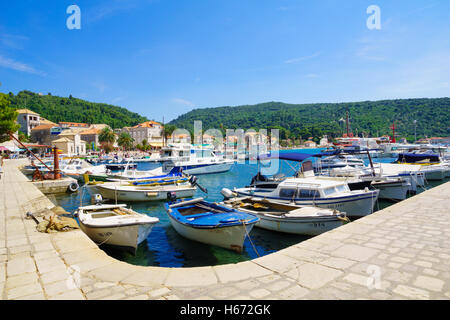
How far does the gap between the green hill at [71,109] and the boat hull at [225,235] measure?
166107 millimetres

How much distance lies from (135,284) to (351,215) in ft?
39.6

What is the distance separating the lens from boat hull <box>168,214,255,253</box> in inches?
376

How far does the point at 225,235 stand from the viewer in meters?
9.74

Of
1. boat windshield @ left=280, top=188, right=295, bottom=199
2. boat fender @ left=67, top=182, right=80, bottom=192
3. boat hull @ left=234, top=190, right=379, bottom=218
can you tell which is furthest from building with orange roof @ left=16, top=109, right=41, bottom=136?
boat hull @ left=234, top=190, right=379, bottom=218

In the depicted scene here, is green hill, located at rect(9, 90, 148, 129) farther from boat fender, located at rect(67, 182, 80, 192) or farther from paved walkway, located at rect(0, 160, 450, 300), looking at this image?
paved walkway, located at rect(0, 160, 450, 300)

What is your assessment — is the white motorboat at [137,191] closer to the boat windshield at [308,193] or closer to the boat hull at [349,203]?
the boat windshield at [308,193]

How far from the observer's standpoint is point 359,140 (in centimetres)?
6462

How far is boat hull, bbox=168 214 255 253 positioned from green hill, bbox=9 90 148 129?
166107 millimetres

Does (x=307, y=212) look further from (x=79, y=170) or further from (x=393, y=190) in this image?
(x=79, y=170)

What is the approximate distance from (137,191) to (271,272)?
16545 mm

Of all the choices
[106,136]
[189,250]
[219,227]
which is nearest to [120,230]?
[189,250]
